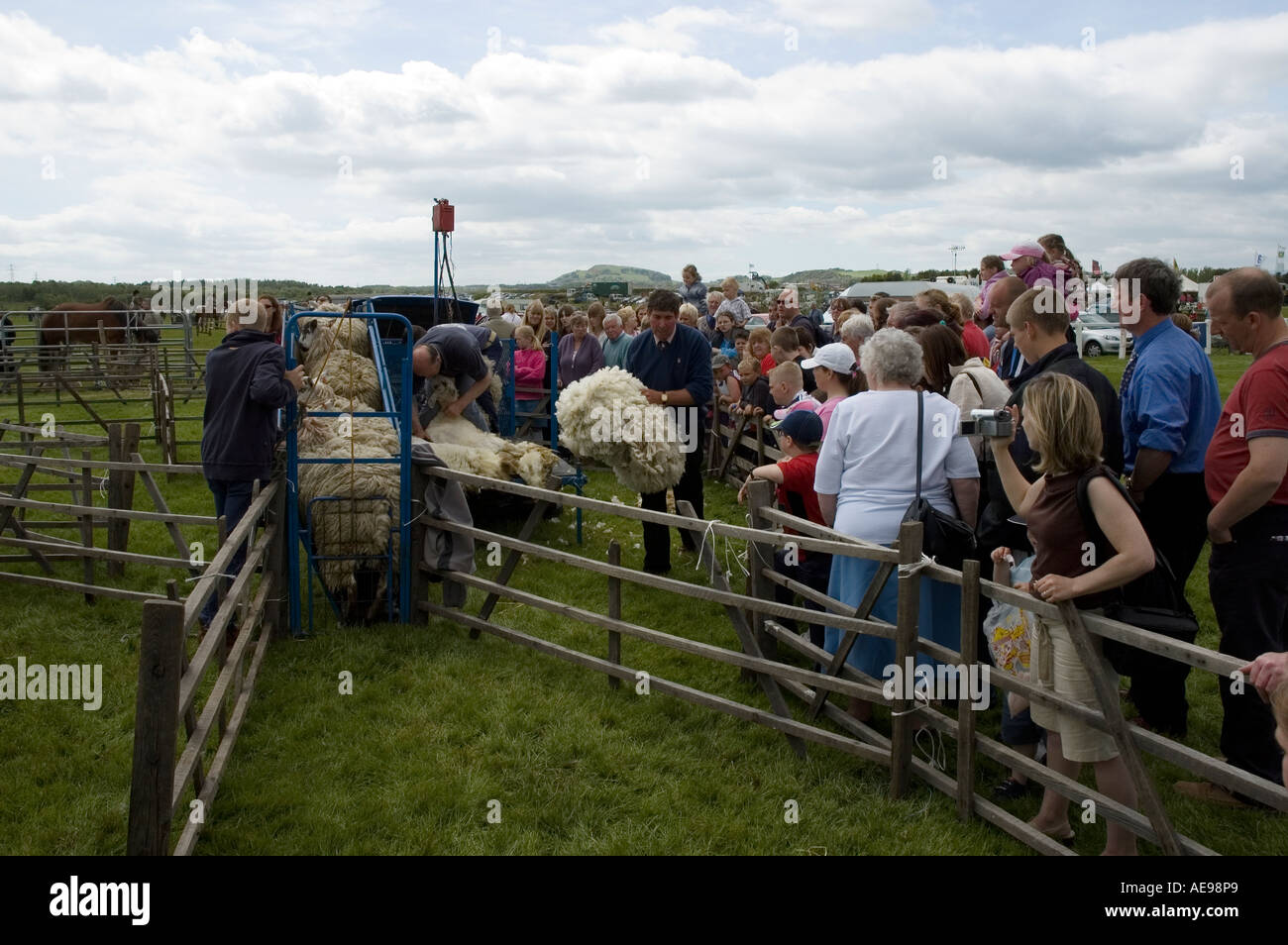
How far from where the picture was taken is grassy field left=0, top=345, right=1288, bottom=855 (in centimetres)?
437

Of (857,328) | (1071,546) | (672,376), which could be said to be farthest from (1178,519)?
(672,376)

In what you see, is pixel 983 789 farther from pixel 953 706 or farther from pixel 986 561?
pixel 986 561

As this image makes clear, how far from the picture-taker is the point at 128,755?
17.1 feet

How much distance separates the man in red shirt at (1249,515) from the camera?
13.8 ft

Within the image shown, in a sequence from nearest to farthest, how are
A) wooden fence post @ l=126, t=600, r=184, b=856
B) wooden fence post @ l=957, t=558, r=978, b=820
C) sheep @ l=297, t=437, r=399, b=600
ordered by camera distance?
wooden fence post @ l=126, t=600, r=184, b=856, wooden fence post @ l=957, t=558, r=978, b=820, sheep @ l=297, t=437, r=399, b=600

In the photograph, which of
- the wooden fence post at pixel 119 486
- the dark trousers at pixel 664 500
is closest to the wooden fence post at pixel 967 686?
the dark trousers at pixel 664 500

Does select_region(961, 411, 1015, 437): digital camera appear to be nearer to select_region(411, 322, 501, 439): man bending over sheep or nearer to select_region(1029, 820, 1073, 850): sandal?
select_region(1029, 820, 1073, 850): sandal

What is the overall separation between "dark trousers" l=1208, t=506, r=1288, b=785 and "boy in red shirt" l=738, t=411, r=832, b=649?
2049mm

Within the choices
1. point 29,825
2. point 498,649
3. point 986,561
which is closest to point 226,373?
point 498,649

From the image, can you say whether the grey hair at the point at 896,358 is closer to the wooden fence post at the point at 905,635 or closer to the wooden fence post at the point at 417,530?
the wooden fence post at the point at 905,635

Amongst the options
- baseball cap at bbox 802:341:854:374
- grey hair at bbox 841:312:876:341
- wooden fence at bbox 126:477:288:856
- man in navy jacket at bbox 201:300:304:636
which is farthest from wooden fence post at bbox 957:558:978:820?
man in navy jacket at bbox 201:300:304:636

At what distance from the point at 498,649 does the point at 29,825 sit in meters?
2.84

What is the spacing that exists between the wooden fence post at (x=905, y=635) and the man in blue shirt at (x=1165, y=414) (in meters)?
1.19

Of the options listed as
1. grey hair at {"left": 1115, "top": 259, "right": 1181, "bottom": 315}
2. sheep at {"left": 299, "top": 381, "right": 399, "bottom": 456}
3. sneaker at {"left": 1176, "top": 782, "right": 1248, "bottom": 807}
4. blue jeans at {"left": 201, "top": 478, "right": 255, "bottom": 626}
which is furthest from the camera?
sheep at {"left": 299, "top": 381, "right": 399, "bottom": 456}
